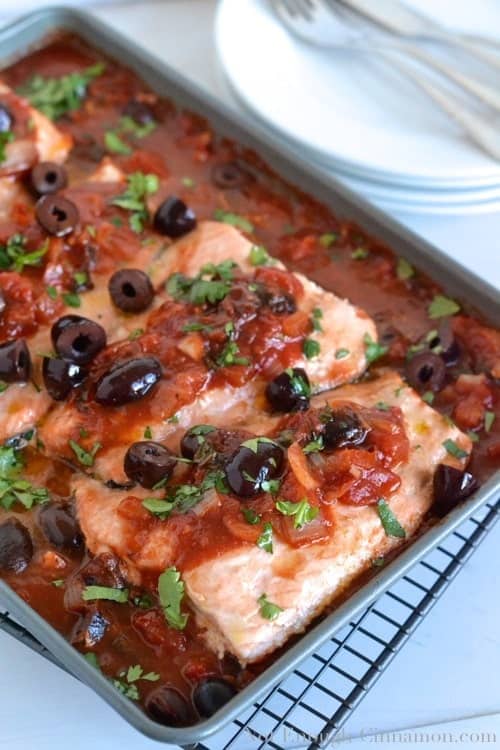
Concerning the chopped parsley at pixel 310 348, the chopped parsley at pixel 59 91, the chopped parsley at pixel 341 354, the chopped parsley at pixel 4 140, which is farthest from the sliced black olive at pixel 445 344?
the chopped parsley at pixel 59 91

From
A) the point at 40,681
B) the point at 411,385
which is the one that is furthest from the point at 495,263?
the point at 40,681

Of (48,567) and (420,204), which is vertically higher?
(48,567)

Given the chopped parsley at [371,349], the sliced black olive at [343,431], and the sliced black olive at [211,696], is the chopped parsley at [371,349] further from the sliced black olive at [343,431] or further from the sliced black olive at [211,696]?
the sliced black olive at [211,696]

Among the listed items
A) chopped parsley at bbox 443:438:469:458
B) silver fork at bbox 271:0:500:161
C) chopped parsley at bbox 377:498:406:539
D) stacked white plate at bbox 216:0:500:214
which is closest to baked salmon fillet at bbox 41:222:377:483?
chopped parsley at bbox 443:438:469:458

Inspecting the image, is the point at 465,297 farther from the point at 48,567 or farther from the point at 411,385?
the point at 48,567

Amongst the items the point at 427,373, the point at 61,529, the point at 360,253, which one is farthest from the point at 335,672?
the point at 360,253

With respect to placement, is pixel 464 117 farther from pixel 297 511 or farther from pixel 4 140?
pixel 297 511
